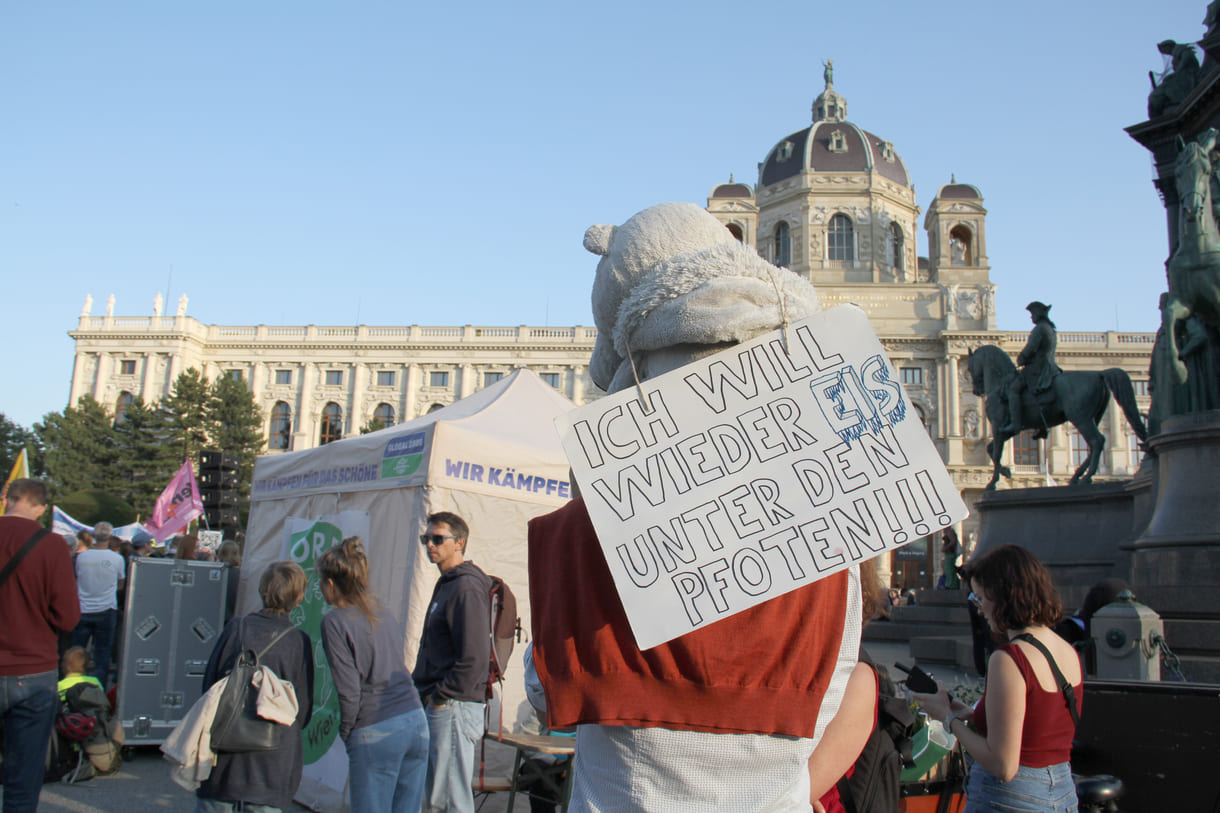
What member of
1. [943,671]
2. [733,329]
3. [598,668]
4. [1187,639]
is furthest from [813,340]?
[943,671]

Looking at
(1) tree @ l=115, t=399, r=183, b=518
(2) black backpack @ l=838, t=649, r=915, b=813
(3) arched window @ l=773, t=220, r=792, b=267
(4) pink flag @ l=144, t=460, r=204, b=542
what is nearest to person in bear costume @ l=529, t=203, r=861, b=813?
(2) black backpack @ l=838, t=649, r=915, b=813

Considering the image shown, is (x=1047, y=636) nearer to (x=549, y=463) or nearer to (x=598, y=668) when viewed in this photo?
(x=598, y=668)

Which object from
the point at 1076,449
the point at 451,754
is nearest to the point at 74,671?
the point at 451,754

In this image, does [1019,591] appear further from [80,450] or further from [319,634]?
[80,450]

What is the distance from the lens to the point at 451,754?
4113 millimetres

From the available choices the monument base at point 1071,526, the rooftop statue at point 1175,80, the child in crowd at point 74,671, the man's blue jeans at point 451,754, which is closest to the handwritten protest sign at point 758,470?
the man's blue jeans at point 451,754

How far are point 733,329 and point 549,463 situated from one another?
5.78 metres

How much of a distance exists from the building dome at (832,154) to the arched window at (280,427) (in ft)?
113

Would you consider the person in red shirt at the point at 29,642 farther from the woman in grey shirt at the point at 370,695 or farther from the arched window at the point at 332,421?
the arched window at the point at 332,421

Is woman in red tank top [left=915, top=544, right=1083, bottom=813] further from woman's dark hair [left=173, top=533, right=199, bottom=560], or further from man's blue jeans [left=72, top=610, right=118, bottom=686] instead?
man's blue jeans [left=72, top=610, right=118, bottom=686]

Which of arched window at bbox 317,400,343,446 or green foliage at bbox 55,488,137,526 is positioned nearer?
green foliage at bbox 55,488,137,526

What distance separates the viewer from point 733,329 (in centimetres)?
135

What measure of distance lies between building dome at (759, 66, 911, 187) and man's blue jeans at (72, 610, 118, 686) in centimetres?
5418

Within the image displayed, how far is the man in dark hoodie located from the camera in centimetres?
402
